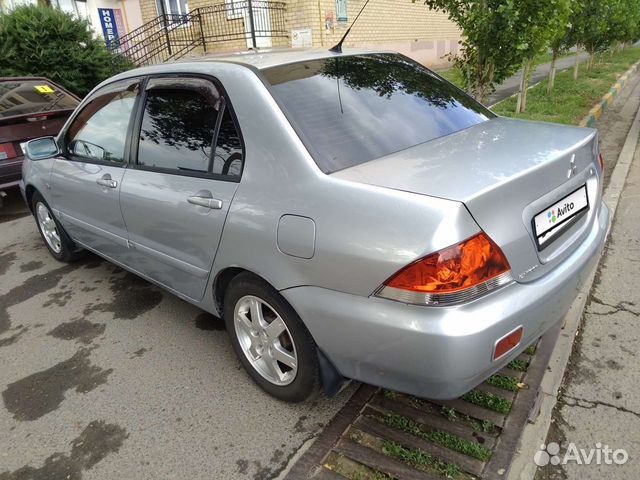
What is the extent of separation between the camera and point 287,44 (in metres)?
14.1

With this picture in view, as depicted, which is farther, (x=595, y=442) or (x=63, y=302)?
(x=63, y=302)

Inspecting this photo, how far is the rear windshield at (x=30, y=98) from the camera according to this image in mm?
5836

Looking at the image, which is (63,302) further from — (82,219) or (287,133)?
(287,133)

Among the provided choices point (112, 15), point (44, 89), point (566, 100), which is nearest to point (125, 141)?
point (44, 89)

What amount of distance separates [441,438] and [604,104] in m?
9.66

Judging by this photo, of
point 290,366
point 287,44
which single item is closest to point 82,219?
point 290,366

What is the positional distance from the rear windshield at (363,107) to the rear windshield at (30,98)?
478 cm

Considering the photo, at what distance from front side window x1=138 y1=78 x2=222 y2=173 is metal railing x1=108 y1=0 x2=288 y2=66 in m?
11.3

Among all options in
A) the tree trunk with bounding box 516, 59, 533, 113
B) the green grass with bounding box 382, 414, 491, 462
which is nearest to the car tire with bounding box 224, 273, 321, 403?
the green grass with bounding box 382, 414, 491, 462

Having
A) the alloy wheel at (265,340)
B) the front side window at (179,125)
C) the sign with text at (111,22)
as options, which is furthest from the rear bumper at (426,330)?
the sign with text at (111,22)

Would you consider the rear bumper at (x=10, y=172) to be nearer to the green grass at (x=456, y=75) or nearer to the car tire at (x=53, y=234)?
the car tire at (x=53, y=234)

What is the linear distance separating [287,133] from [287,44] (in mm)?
13051

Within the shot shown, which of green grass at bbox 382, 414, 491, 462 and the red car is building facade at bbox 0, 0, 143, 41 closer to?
the red car

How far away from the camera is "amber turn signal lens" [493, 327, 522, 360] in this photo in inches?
71.0
